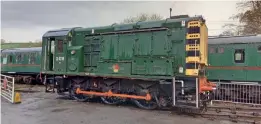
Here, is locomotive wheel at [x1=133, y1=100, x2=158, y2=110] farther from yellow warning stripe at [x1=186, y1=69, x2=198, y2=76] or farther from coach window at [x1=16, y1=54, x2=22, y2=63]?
coach window at [x1=16, y1=54, x2=22, y2=63]

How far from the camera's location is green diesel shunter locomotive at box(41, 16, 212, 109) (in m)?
9.98

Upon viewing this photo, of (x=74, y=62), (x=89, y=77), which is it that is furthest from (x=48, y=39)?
(x=89, y=77)

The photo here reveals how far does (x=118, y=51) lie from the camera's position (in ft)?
38.6

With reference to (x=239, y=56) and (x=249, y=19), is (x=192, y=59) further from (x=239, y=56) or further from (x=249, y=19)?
(x=249, y=19)

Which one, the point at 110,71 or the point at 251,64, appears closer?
the point at 110,71

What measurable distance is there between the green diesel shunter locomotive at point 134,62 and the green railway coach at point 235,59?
→ 15.0 ft

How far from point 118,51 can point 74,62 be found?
7.96 ft

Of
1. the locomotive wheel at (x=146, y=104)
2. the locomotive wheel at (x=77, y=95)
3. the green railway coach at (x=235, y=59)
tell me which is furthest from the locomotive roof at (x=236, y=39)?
the locomotive wheel at (x=77, y=95)

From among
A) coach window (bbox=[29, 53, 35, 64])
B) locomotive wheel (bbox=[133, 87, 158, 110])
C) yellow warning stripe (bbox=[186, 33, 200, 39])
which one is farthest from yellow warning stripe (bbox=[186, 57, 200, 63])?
coach window (bbox=[29, 53, 35, 64])

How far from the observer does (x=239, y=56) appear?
46.9 ft

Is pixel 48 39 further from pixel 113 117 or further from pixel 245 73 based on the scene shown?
pixel 245 73

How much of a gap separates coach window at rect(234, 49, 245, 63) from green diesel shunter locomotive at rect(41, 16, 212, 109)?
182 inches

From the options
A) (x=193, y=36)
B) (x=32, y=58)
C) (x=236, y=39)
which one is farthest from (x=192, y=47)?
(x=32, y=58)

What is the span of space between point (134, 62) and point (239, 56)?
6.56 meters
